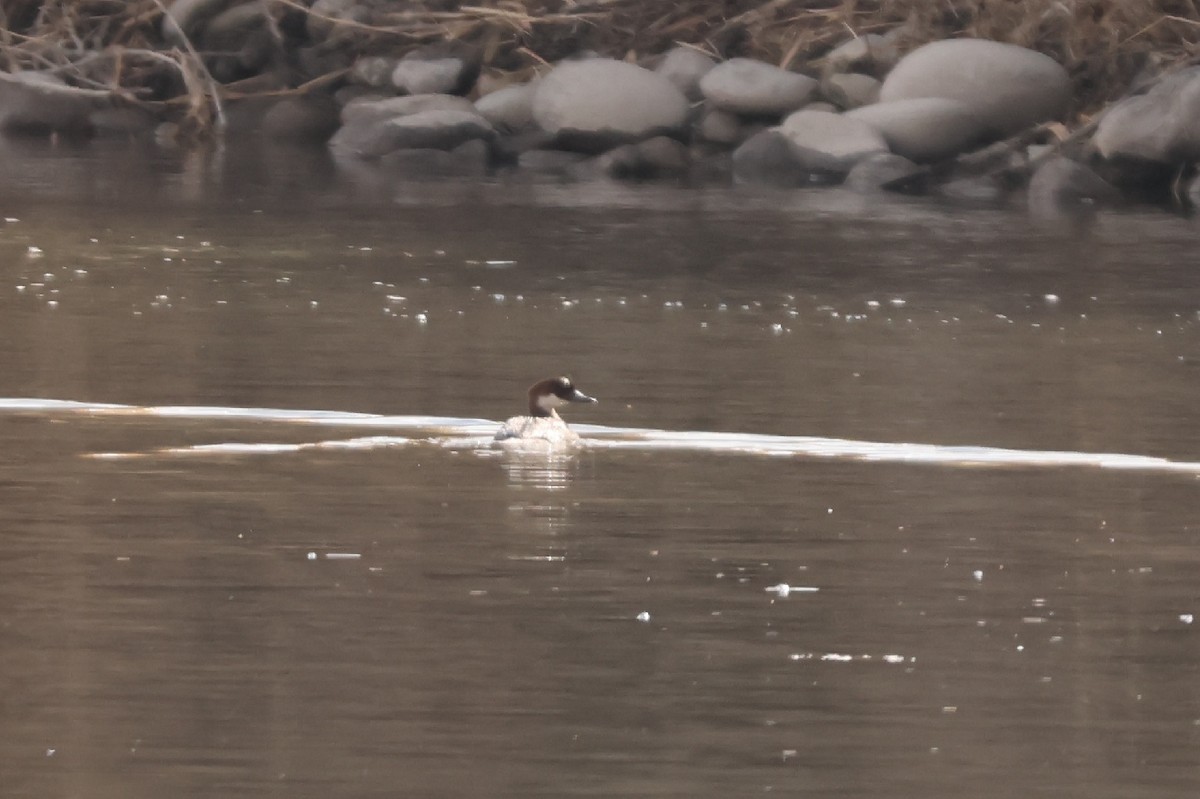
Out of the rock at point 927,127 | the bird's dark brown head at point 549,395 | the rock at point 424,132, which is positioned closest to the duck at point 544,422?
the bird's dark brown head at point 549,395

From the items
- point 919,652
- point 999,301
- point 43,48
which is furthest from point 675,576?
point 43,48

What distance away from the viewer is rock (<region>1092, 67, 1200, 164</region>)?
2294 cm

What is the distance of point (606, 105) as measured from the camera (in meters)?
26.0

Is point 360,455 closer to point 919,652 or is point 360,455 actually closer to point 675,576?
point 675,576

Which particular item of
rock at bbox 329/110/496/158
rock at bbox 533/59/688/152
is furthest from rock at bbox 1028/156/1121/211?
rock at bbox 329/110/496/158

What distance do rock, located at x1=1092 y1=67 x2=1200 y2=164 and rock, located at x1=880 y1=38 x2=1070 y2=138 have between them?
5.29 feet

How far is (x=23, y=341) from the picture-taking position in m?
12.3

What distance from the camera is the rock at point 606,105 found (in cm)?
2597

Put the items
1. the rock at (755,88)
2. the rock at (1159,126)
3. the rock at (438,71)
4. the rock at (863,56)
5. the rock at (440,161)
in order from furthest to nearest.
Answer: the rock at (438,71) → the rock at (863,56) → the rock at (755,88) → the rock at (440,161) → the rock at (1159,126)

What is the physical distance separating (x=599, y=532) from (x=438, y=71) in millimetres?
21385

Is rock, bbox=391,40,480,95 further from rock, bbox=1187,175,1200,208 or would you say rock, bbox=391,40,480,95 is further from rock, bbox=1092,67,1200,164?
rock, bbox=1187,175,1200,208

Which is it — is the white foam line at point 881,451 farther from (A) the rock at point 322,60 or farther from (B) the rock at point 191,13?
(A) the rock at point 322,60

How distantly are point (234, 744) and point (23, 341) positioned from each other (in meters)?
6.85

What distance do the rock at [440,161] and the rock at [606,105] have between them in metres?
0.65
